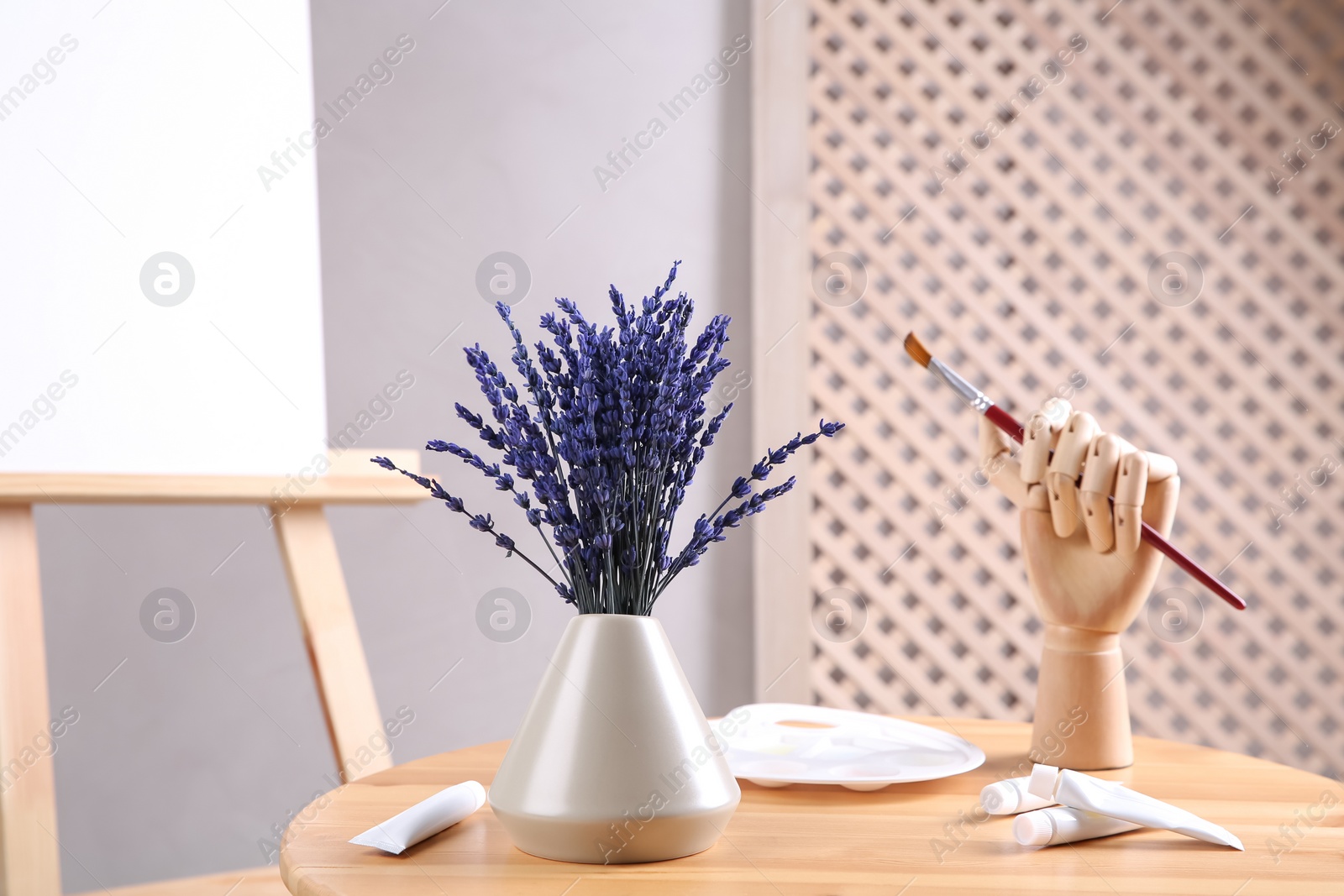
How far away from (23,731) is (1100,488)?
786mm

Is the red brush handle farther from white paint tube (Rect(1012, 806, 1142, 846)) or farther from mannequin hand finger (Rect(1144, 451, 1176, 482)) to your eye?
white paint tube (Rect(1012, 806, 1142, 846))

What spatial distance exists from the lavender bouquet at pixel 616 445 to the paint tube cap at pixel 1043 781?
22 cm

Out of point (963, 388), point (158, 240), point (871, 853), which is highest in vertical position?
point (158, 240)

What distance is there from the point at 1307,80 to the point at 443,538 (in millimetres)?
1798

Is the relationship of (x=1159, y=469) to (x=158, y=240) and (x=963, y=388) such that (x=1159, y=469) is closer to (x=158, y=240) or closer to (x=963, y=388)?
(x=963, y=388)

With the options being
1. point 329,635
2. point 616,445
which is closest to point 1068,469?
point 616,445

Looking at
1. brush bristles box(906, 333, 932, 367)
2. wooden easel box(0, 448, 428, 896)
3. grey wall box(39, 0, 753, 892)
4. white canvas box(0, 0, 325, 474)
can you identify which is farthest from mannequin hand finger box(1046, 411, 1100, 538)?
grey wall box(39, 0, 753, 892)

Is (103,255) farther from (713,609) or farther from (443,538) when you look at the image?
(713,609)

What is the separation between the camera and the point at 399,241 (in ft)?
5.34

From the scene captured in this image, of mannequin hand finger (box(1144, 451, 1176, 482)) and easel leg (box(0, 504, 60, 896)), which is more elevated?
mannequin hand finger (box(1144, 451, 1176, 482))

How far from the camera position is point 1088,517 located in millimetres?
651

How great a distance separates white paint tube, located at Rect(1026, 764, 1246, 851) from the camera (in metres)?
0.50

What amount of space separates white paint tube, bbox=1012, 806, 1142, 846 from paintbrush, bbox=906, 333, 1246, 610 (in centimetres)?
17

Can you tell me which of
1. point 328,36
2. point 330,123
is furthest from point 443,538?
point 328,36
